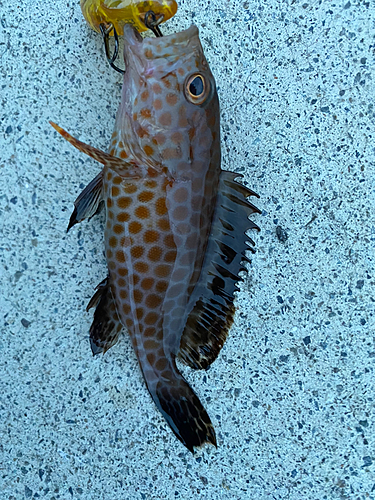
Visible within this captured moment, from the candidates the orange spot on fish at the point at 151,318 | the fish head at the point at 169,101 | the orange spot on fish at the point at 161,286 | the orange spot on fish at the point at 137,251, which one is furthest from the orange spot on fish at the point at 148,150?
the orange spot on fish at the point at 151,318

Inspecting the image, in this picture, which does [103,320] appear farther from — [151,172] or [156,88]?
[156,88]

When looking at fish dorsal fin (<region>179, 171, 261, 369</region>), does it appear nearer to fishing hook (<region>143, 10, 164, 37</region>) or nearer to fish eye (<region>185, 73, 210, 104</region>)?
fish eye (<region>185, 73, 210, 104</region>)

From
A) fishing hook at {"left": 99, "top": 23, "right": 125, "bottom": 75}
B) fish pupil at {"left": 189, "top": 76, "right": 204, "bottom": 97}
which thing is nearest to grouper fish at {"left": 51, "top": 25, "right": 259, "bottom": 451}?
fish pupil at {"left": 189, "top": 76, "right": 204, "bottom": 97}

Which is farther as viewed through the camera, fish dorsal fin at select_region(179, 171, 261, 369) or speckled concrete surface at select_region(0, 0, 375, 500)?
speckled concrete surface at select_region(0, 0, 375, 500)

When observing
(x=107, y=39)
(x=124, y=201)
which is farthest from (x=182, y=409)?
(x=107, y=39)

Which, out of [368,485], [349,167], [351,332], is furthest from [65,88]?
[368,485]

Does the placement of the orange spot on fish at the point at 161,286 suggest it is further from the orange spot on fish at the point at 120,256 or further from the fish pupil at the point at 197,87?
the fish pupil at the point at 197,87

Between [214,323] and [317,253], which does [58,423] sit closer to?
[214,323]
